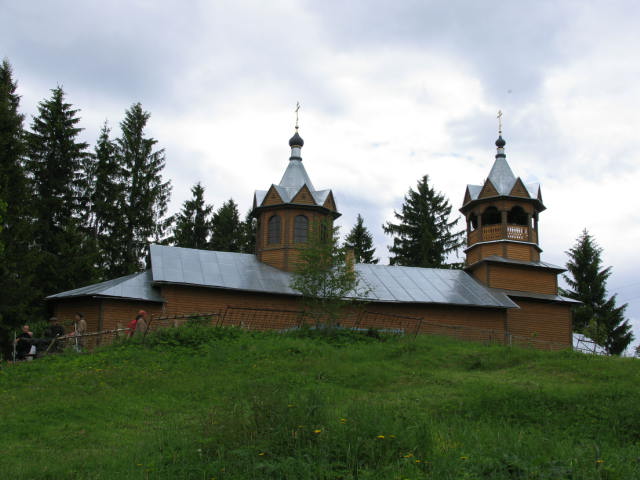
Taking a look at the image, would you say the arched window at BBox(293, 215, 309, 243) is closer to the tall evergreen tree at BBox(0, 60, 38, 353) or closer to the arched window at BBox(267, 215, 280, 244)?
the arched window at BBox(267, 215, 280, 244)

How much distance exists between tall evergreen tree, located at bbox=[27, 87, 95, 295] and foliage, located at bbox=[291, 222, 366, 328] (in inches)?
482

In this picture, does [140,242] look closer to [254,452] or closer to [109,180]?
[109,180]

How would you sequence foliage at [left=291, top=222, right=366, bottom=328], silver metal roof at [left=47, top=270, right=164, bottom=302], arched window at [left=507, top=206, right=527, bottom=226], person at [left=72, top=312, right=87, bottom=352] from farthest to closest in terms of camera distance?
1. arched window at [left=507, top=206, right=527, bottom=226]
2. silver metal roof at [left=47, top=270, right=164, bottom=302]
3. foliage at [left=291, top=222, right=366, bottom=328]
4. person at [left=72, top=312, right=87, bottom=352]

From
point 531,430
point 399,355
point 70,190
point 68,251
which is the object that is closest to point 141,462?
point 531,430

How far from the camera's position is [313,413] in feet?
28.8

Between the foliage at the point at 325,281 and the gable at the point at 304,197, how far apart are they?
19.9 feet

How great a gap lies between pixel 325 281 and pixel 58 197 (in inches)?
663

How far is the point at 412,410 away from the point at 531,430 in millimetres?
1848

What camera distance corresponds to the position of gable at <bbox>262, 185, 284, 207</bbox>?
1083 inches

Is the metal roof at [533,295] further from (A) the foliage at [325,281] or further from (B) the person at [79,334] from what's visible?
(B) the person at [79,334]

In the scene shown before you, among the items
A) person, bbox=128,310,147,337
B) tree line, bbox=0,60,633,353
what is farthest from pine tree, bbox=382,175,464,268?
person, bbox=128,310,147,337

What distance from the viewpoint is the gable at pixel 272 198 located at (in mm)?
27519

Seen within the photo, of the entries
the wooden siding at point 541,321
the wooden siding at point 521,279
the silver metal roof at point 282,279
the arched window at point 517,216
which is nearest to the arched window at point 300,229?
the silver metal roof at point 282,279

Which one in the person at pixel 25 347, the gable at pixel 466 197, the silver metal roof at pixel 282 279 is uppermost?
the gable at pixel 466 197
